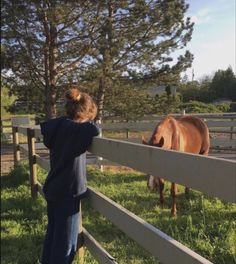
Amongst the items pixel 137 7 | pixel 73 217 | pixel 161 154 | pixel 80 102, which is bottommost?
pixel 73 217

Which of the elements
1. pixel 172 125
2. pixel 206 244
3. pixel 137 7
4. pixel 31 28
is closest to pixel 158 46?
pixel 137 7

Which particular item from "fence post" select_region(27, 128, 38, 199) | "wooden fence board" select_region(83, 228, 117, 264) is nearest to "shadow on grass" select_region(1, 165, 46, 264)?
"fence post" select_region(27, 128, 38, 199)

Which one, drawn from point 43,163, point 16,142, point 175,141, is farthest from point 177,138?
point 16,142

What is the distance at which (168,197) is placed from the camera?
25.6ft

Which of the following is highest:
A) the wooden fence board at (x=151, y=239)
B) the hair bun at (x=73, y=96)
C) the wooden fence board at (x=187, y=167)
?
the hair bun at (x=73, y=96)

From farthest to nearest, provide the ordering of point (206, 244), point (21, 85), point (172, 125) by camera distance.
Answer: point (21, 85) → point (172, 125) → point (206, 244)

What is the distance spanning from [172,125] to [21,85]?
12163 millimetres

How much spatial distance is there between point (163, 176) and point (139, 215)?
4143mm

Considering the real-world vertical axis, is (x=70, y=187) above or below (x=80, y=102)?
below

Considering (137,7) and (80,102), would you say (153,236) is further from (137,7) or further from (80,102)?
(137,7)

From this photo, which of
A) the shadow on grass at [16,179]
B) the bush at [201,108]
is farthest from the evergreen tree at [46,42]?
the shadow on grass at [16,179]

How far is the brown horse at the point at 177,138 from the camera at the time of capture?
677 cm

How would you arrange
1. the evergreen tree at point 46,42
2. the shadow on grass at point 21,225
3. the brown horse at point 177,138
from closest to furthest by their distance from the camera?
the shadow on grass at point 21,225
the brown horse at point 177,138
the evergreen tree at point 46,42

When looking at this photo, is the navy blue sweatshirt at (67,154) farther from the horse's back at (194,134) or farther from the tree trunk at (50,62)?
the tree trunk at (50,62)
